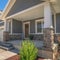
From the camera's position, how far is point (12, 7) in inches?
623

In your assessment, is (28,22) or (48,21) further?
(28,22)

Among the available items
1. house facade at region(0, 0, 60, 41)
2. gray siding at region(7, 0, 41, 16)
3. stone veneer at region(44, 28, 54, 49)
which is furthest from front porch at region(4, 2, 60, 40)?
stone veneer at region(44, 28, 54, 49)

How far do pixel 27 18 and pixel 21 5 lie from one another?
3225mm

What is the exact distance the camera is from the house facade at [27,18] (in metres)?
11.8

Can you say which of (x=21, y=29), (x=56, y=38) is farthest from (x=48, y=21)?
(x=21, y=29)

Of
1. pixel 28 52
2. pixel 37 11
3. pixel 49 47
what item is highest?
pixel 37 11

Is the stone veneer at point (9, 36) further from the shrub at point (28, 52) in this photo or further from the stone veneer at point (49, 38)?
the stone veneer at point (49, 38)

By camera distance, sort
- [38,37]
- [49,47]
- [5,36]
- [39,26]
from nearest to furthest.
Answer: [49,47] < [5,36] < [38,37] < [39,26]

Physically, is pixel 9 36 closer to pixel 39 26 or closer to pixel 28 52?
pixel 39 26

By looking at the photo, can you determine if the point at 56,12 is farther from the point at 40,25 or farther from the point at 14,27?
the point at 14,27

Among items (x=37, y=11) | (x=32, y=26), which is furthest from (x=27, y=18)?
(x=37, y=11)

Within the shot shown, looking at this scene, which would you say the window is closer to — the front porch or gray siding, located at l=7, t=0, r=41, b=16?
the front porch

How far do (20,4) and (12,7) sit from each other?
214cm

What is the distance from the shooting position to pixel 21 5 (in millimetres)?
13680
